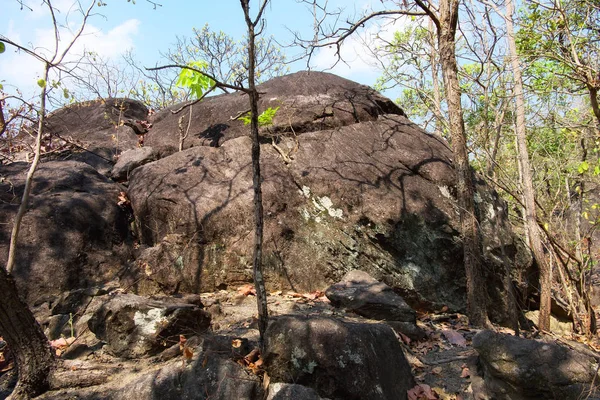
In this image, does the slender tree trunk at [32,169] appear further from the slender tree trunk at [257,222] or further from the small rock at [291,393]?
the small rock at [291,393]

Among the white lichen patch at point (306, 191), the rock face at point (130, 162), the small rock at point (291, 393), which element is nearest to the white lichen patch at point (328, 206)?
the white lichen patch at point (306, 191)

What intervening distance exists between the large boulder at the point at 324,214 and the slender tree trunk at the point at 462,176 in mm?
420

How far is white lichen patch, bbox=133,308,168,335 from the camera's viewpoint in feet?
13.7

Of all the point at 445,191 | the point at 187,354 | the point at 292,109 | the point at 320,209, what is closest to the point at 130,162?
the point at 292,109

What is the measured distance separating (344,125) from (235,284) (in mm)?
3548

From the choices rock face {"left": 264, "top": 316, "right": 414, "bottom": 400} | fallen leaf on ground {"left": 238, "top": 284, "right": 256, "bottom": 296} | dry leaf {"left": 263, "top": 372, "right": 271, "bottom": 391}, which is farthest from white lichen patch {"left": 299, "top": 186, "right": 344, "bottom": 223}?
dry leaf {"left": 263, "top": 372, "right": 271, "bottom": 391}

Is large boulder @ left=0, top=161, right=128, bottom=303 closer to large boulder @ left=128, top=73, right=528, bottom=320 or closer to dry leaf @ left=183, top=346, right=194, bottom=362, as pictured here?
large boulder @ left=128, top=73, right=528, bottom=320

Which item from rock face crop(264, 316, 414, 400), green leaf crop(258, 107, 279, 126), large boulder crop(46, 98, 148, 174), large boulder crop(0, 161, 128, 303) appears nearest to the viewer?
rock face crop(264, 316, 414, 400)

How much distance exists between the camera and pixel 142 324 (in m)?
4.21

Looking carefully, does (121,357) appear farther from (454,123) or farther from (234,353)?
(454,123)

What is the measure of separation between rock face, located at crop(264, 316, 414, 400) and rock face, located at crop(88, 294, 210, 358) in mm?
928

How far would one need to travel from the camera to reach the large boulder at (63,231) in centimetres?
575

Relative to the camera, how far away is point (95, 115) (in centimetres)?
1051

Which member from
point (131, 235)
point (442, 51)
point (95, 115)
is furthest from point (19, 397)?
point (95, 115)
